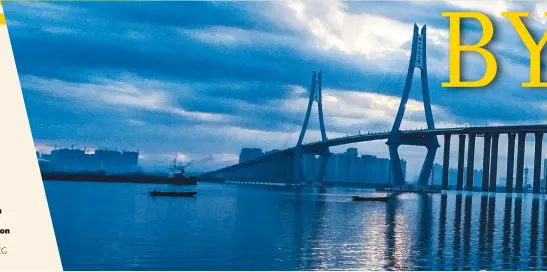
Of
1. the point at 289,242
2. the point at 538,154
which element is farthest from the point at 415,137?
the point at 289,242

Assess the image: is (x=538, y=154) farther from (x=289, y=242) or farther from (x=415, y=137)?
(x=289, y=242)

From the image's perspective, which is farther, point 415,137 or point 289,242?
point 415,137

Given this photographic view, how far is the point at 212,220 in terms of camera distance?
1305 inches

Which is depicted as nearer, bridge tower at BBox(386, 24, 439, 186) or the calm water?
the calm water

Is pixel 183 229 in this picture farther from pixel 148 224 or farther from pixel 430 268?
pixel 430 268

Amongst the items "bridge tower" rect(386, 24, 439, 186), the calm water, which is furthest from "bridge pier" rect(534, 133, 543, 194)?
the calm water

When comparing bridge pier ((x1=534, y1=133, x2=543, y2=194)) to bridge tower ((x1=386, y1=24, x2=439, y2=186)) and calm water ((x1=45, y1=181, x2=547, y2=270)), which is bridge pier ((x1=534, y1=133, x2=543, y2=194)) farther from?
calm water ((x1=45, y1=181, x2=547, y2=270))

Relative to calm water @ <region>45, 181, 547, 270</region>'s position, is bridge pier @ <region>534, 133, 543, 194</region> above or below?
above

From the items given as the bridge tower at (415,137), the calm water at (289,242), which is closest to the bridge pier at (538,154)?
the bridge tower at (415,137)

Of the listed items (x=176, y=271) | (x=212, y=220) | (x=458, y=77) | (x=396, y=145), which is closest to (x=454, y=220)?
(x=212, y=220)

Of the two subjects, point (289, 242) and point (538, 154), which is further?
point (538, 154)

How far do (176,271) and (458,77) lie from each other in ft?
26.3

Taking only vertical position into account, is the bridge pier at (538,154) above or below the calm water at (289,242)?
above

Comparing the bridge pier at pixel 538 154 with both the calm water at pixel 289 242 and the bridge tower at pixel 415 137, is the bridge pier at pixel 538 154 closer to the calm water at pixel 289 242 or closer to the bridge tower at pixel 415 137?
the bridge tower at pixel 415 137
